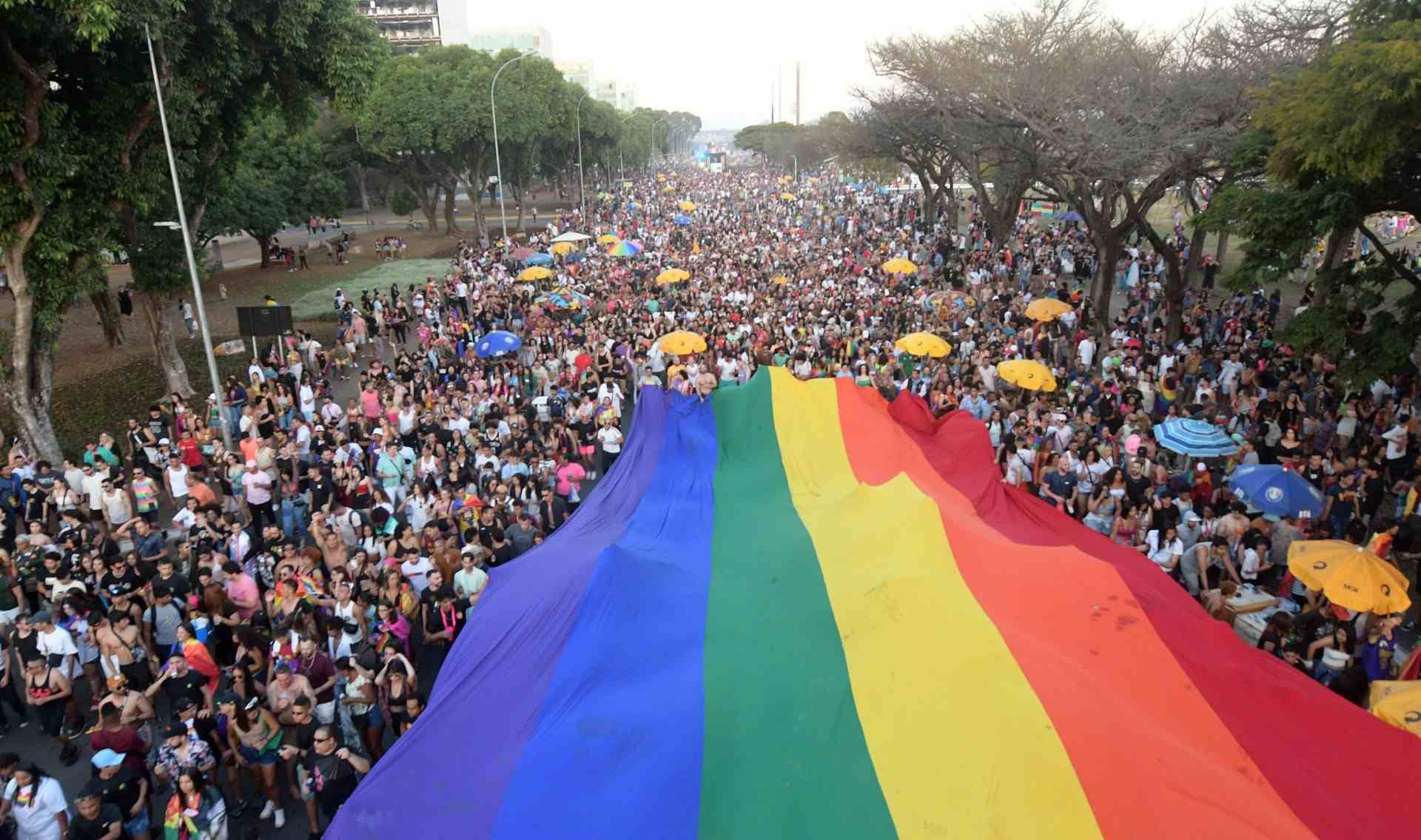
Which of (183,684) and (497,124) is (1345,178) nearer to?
(183,684)

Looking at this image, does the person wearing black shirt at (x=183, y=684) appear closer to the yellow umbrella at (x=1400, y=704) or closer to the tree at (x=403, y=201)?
the yellow umbrella at (x=1400, y=704)

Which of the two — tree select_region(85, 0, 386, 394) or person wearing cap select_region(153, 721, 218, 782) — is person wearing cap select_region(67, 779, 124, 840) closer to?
person wearing cap select_region(153, 721, 218, 782)

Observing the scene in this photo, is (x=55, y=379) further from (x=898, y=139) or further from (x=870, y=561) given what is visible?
(x=898, y=139)

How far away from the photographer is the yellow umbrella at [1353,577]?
714 centimetres

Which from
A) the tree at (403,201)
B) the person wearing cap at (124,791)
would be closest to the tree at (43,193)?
the person wearing cap at (124,791)

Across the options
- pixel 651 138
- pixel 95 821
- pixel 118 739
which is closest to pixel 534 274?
pixel 118 739

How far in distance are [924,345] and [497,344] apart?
8282mm

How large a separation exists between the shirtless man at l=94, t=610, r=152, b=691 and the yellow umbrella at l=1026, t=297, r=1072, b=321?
17398mm

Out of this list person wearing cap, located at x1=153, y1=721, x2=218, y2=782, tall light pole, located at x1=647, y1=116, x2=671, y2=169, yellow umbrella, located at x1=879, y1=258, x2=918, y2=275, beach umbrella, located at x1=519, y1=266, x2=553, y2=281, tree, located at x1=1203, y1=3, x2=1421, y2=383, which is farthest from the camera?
tall light pole, located at x1=647, y1=116, x2=671, y2=169

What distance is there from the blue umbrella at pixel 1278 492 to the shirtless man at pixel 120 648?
11.4 meters

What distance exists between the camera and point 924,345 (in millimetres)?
16031

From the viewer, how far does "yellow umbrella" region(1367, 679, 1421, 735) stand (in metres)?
6.05

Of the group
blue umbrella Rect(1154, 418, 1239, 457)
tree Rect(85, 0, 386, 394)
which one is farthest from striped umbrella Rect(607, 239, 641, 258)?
blue umbrella Rect(1154, 418, 1239, 457)

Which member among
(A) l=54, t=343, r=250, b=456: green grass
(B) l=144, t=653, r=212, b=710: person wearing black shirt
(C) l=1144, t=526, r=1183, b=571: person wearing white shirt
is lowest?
(A) l=54, t=343, r=250, b=456: green grass
